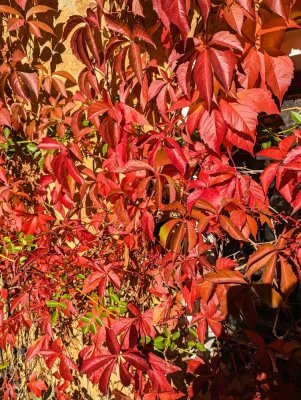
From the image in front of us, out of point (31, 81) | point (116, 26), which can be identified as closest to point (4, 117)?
point (31, 81)

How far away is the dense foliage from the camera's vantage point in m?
1.58

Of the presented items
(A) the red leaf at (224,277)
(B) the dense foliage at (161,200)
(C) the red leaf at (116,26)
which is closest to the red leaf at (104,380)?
(B) the dense foliage at (161,200)

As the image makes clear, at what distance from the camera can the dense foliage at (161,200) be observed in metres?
1.58

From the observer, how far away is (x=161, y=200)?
1792mm

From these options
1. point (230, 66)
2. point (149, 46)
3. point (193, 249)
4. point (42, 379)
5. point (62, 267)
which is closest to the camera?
point (230, 66)

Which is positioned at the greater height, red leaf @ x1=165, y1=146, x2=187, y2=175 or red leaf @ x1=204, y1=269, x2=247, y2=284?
red leaf @ x1=165, y1=146, x2=187, y2=175

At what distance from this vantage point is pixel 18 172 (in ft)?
8.68

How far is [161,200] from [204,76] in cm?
56

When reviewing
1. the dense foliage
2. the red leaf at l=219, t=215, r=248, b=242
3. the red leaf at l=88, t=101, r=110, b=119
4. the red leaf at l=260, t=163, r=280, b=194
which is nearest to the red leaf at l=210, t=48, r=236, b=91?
the dense foliage

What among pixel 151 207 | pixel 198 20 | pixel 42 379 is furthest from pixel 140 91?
pixel 42 379

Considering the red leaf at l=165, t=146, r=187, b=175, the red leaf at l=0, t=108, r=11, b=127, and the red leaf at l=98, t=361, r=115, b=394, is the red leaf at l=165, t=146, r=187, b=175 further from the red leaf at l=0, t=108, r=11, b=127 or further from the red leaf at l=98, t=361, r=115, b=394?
the red leaf at l=0, t=108, r=11, b=127

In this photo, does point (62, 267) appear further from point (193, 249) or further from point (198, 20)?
point (198, 20)

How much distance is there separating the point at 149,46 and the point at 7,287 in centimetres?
161

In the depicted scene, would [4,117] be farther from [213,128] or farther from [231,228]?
[231,228]
